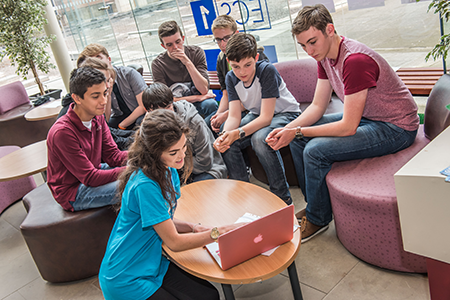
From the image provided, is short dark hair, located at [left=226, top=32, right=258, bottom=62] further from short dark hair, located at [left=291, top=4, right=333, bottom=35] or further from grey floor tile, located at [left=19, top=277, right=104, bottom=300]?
grey floor tile, located at [left=19, top=277, right=104, bottom=300]

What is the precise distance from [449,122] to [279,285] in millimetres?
1270

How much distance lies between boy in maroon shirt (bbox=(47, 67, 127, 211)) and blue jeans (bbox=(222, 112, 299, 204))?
856 millimetres

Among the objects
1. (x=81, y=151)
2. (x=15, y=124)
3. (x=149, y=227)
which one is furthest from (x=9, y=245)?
(x=15, y=124)

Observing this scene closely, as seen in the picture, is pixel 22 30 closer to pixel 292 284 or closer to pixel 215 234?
pixel 215 234

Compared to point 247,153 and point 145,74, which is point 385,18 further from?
point 145,74

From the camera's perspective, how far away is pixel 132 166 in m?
1.63

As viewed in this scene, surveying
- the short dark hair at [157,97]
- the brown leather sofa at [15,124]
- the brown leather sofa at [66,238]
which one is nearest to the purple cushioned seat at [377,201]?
the short dark hair at [157,97]

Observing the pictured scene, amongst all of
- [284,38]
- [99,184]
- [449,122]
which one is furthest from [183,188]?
[284,38]

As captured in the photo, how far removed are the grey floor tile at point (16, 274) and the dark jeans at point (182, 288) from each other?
5.01 ft

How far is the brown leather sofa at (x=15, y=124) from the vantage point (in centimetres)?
502

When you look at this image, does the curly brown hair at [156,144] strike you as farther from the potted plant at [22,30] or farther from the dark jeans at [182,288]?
the potted plant at [22,30]

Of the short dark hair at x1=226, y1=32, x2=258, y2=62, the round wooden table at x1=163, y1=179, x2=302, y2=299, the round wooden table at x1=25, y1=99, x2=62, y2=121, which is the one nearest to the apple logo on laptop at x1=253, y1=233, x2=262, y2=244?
the round wooden table at x1=163, y1=179, x2=302, y2=299

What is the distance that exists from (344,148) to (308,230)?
2.00 feet

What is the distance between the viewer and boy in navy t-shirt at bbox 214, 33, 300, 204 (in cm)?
250
